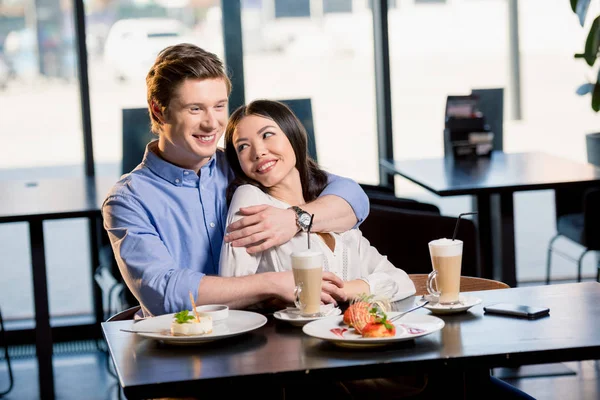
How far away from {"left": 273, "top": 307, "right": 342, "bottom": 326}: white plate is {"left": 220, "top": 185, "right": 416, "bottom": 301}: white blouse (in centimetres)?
17

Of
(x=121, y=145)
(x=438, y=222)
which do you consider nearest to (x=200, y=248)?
(x=438, y=222)

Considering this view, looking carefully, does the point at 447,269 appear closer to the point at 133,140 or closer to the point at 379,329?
the point at 379,329

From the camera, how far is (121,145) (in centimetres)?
454

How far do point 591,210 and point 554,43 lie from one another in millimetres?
1502

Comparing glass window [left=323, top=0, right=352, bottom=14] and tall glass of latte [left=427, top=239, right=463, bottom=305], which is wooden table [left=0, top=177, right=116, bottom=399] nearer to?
glass window [left=323, top=0, right=352, bottom=14]

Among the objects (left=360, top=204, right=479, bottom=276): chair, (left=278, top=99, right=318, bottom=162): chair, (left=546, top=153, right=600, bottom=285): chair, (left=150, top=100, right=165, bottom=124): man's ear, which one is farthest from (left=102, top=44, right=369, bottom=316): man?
(left=278, top=99, right=318, bottom=162): chair

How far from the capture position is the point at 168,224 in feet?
7.53

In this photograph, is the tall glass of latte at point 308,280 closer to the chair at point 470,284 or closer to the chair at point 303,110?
the chair at point 470,284

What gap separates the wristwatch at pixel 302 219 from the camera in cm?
223

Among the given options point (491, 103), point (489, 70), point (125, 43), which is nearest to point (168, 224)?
point (125, 43)

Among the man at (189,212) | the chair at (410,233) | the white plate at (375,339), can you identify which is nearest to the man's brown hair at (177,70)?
the man at (189,212)

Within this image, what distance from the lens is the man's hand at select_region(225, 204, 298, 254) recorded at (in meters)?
2.15

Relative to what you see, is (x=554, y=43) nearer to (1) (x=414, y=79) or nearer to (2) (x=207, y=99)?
(1) (x=414, y=79)

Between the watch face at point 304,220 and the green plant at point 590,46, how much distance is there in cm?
257
